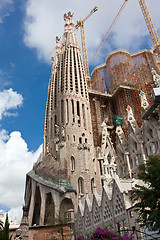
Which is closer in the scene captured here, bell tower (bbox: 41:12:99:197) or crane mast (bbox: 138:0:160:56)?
bell tower (bbox: 41:12:99:197)

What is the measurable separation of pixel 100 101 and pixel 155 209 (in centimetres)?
3731

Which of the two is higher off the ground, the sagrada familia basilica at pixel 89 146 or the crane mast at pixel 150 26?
the crane mast at pixel 150 26

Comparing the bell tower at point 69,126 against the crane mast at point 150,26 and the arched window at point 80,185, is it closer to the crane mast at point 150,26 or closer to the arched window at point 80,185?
the arched window at point 80,185

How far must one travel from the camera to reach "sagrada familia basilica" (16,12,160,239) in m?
23.7

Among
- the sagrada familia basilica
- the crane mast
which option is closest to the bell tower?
the sagrada familia basilica

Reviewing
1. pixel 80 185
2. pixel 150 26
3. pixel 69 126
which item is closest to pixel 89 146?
pixel 69 126

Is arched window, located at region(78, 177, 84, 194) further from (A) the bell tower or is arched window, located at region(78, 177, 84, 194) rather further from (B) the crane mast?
(B) the crane mast

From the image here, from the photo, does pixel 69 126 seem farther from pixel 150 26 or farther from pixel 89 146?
pixel 150 26

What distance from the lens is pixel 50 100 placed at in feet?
144

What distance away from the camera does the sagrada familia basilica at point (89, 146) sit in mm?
23734

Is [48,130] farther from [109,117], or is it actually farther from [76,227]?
[76,227]

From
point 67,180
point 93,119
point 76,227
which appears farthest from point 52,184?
point 93,119

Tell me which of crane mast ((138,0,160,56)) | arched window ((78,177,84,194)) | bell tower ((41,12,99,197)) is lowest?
arched window ((78,177,84,194))

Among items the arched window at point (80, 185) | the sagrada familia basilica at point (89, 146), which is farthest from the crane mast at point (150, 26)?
the arched window at point (80, 185)
